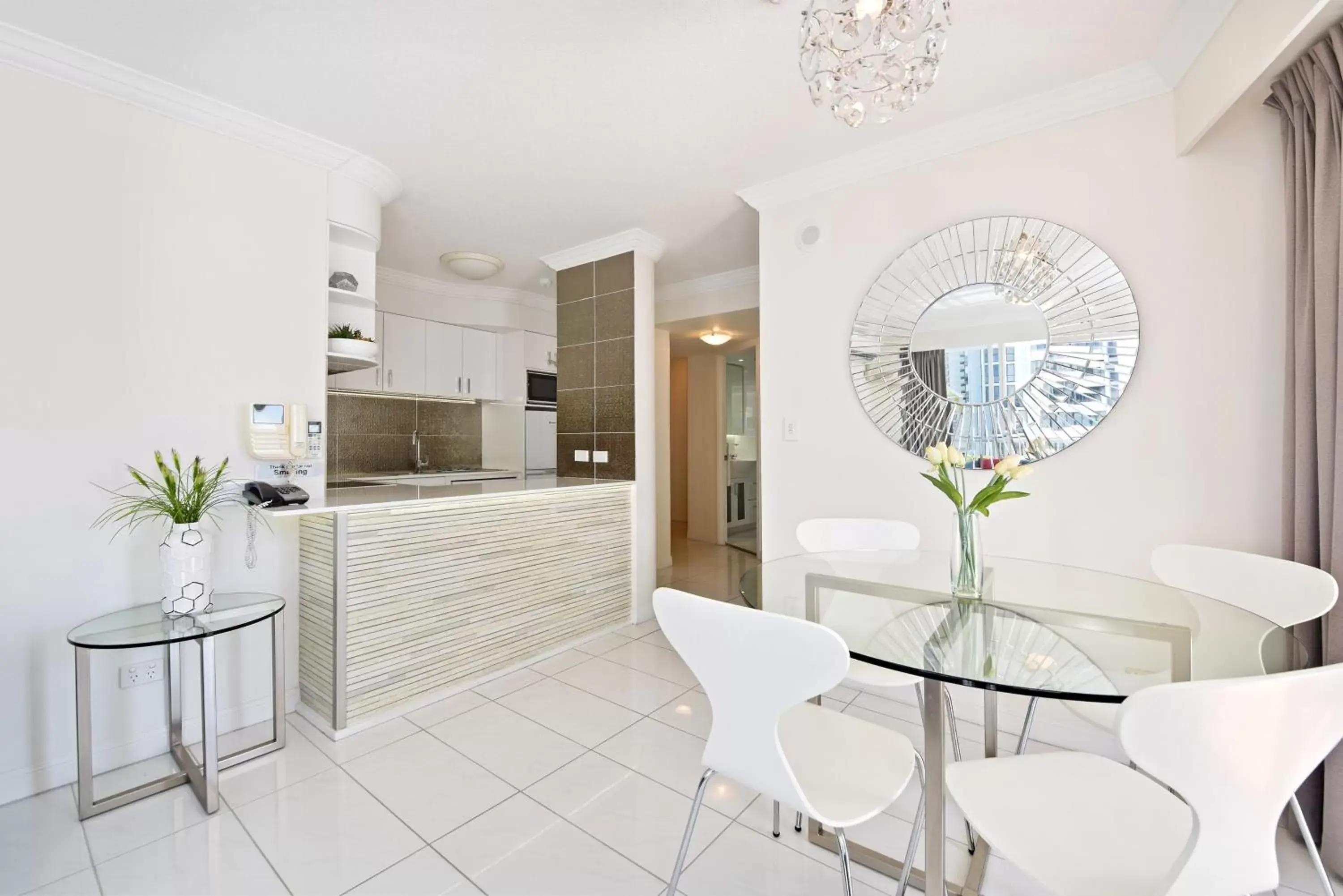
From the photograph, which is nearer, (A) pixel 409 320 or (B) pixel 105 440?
(B) pixel 105 440

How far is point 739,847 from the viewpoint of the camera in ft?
5.47

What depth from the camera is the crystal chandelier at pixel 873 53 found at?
51.0 inches

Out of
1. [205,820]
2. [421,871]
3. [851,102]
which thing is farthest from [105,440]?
[851,102]

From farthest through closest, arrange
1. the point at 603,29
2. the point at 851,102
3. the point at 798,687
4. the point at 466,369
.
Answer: the point at 466,369 < the point at 603,29 < the point at 851,102 < the point at 798,687

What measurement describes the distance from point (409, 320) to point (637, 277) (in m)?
2.09

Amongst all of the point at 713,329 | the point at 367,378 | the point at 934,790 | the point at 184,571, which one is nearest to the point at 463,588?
the point at 184,571

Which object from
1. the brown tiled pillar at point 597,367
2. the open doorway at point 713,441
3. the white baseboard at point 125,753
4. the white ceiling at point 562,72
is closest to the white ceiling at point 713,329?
the open doorway at point 713,441

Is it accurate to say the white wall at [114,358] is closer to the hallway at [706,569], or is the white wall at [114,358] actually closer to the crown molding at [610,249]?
the crown molding at [610,249]

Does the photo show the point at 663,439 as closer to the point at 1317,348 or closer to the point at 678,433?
the point at 678,433

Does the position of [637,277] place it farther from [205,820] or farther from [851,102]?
[205,820]

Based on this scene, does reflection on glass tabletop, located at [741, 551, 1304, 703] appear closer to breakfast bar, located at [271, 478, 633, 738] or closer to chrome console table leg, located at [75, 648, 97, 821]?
breakfast bar, located at [271, 478, 633, 738]

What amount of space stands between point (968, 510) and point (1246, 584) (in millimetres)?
915

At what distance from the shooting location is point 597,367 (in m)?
3.88

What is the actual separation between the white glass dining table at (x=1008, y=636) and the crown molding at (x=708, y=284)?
9.94 feet
